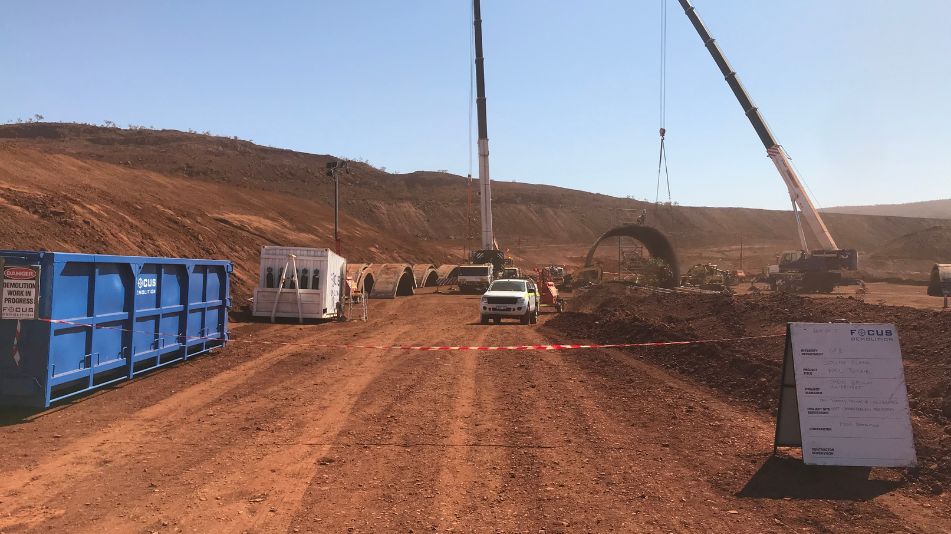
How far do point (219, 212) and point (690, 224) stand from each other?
110 meters

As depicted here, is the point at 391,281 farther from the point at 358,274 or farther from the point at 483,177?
the point at 483,177

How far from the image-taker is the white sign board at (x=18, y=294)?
838 centimetres

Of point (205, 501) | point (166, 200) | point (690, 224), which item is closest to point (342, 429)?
point (205, 501)

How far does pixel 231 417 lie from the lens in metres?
8.76

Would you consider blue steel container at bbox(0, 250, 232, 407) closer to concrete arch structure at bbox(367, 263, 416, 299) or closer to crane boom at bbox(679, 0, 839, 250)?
concrete arch structure at bbox(367, 263, 416, 299)

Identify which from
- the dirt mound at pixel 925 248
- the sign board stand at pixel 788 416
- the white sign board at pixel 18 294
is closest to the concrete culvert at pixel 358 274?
the white sign board at pixel 18 294

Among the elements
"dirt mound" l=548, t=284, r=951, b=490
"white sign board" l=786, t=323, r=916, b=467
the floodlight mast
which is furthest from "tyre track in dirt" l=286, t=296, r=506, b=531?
the floodlight mast

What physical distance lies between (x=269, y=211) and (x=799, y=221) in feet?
135

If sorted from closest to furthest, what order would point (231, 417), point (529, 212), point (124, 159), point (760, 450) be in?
1. point (760, 450)
2. point (231, 417)
3. point (124, 159)
4. point (529, 212)

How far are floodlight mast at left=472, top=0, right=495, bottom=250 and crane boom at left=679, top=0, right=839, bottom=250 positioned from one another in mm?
14512

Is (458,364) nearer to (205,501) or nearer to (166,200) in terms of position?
(205,501)

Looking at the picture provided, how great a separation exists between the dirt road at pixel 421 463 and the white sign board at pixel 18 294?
1.36 metres

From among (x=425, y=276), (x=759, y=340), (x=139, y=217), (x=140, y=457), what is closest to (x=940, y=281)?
(x=759, y=340)

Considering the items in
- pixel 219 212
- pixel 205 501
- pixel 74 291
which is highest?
pixel 219 212
